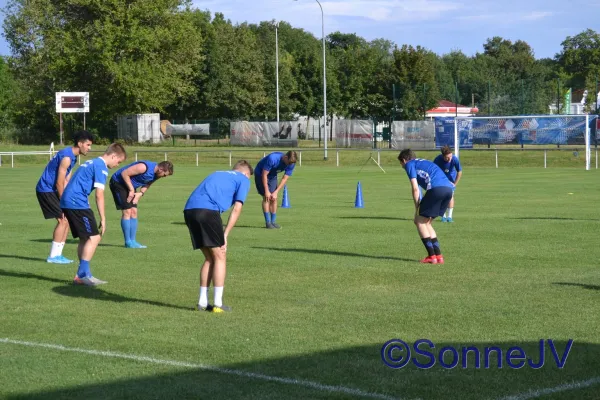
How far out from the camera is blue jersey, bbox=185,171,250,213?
9.09m

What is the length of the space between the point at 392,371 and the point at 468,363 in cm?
67

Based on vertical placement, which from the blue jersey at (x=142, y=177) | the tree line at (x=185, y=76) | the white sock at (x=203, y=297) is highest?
the tree line at (x=185, y=76)

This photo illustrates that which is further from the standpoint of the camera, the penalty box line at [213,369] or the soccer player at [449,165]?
the soccer player at [449,165]

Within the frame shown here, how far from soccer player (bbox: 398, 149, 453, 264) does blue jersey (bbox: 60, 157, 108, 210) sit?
14.1 ft

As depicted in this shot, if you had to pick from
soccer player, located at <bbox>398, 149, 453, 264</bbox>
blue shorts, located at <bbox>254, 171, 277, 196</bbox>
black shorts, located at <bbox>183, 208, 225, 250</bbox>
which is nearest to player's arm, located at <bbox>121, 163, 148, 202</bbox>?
blue shorts, located at <bbox>254, 171, 277, 196</bbox>

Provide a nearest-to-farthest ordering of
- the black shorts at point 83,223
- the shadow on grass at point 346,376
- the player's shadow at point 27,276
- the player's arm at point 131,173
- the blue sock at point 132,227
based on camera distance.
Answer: the shadow on grass at point 346,376 → the black shorts at point 83,223 → the player's shadow at point 27,276 → the player's arm at point 131,173 → the blue sock at point 132,227

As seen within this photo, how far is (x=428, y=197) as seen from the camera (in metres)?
12.9

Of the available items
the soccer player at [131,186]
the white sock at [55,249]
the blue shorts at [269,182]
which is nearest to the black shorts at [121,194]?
the soccer player at [131,186]

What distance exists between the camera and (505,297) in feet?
32.9

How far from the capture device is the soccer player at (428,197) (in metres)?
12.8

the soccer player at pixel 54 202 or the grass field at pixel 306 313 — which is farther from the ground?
the soccer player at pixel 54 202

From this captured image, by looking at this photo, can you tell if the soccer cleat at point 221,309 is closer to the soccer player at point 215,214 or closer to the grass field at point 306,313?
the soccer player at point 215,214

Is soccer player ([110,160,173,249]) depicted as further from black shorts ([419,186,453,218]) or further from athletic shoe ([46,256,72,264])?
black shorts ([419,186,453,218])

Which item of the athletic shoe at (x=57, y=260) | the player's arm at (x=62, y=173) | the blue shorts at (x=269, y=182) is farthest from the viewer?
the blue shorts at (x=269, y=182)
